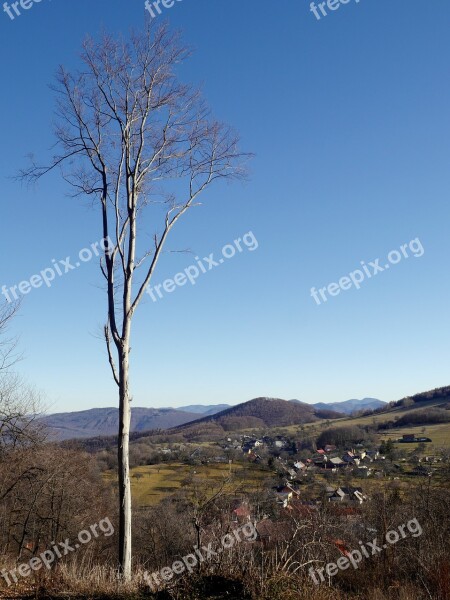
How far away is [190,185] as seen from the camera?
8.37 m

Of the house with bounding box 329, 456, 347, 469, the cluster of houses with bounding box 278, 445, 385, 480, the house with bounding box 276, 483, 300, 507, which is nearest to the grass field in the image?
the house with bounding box 276, 483, 300, 507

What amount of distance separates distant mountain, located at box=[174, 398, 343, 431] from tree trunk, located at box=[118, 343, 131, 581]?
361 feet

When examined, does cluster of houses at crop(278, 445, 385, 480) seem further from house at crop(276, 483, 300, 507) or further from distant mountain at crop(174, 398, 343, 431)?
distant mountain at crop(174, 398, 343, 431)

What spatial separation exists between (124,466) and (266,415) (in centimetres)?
13438

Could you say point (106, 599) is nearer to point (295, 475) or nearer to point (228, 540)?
point (228, 540)

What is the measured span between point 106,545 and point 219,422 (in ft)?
342

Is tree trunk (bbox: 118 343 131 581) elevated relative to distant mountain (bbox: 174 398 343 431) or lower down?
lower down

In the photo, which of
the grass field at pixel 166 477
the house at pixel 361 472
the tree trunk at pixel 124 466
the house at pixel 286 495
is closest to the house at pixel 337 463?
the house at pixel 361 472

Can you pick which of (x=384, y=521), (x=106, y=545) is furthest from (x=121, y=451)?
(x=106, y=545)

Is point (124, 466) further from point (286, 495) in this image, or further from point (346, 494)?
point (346, 494)

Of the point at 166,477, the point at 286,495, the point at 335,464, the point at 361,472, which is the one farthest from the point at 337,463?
the point at 286,495

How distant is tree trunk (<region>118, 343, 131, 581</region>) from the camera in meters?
6.38

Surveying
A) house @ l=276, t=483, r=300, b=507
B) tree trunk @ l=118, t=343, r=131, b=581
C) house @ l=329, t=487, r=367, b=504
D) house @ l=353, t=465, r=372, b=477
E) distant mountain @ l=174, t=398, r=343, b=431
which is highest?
distant mountain @ l=174, t=398, r=343, b=431

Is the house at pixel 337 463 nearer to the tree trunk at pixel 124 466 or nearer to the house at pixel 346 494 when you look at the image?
the house at pixel 346 494
